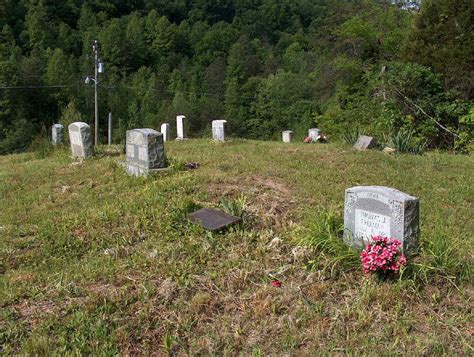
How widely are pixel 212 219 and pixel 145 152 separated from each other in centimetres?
311

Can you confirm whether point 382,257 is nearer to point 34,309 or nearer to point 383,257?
point 383,257

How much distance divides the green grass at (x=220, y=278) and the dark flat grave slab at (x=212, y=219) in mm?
98

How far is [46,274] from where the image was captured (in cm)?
433

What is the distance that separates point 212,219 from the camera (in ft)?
16.9

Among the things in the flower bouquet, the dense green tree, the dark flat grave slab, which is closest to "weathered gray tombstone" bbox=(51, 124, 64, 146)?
the dark flat grave slab

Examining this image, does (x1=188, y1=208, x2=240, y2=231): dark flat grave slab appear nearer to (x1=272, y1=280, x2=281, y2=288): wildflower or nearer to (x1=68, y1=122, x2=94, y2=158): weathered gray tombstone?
(x1=272, y1=280, x2=281, y2=288): wildflower

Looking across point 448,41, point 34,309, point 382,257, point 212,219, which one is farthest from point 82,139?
point 448,41

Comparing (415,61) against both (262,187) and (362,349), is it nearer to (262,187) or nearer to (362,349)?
(262,187)

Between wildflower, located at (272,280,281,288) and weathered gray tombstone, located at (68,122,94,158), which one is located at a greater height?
weathered gray tombstone, located at (68,122,94,158)

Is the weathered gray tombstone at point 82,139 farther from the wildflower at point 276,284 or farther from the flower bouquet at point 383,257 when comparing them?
the flower bouquet at point 383,257

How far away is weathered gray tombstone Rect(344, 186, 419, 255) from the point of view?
3.96 m

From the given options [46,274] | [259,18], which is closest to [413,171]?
[46,274]

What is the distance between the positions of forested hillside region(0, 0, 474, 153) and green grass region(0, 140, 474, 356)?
730cm

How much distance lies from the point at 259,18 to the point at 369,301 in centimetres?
8496
